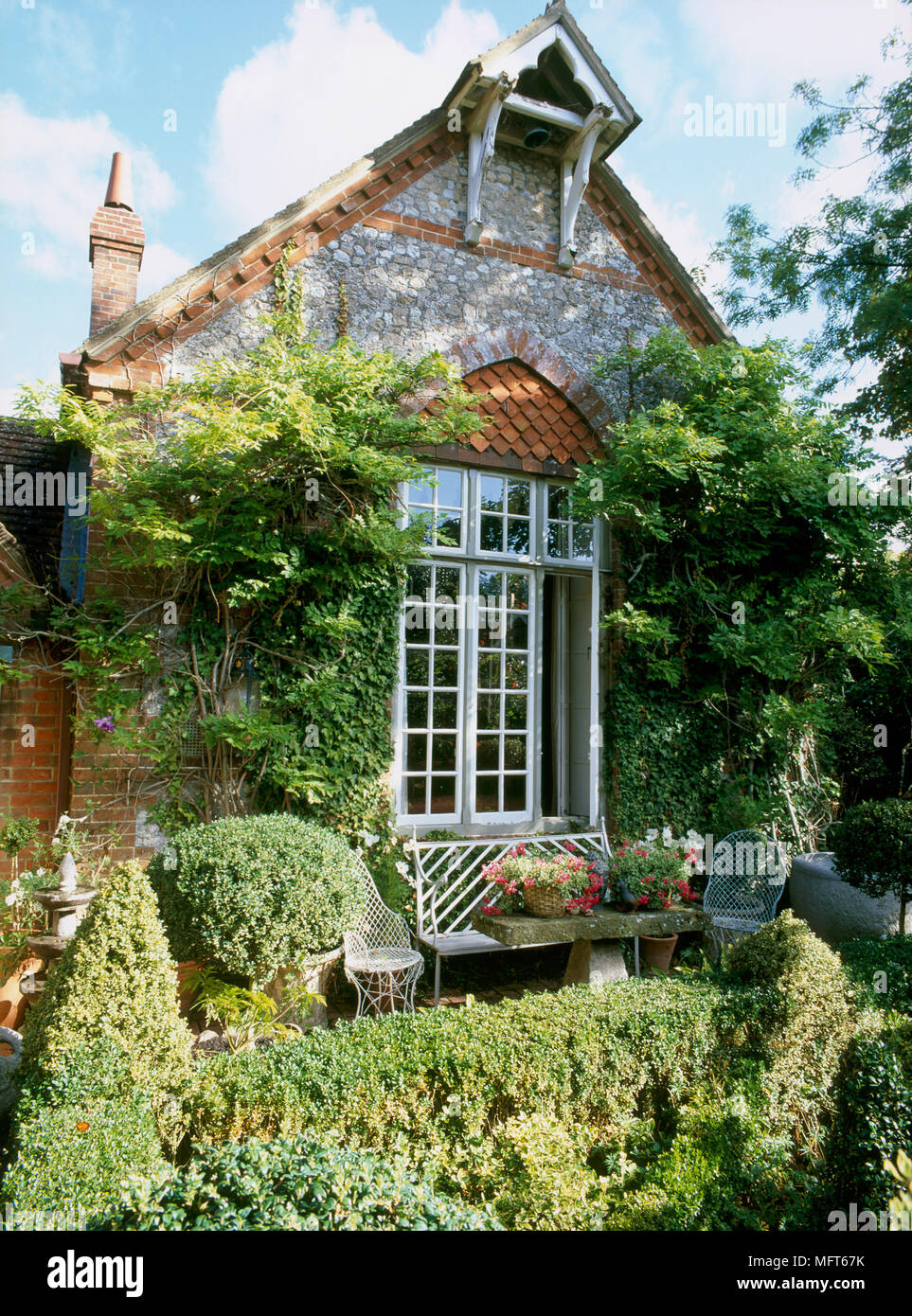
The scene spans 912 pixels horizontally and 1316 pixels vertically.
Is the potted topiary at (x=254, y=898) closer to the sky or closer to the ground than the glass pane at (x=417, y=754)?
closer to the ground

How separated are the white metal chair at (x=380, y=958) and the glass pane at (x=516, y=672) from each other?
2321mm

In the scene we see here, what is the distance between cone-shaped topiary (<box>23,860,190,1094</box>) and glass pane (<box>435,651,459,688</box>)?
12.5ft

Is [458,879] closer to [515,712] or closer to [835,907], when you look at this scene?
[515,712]

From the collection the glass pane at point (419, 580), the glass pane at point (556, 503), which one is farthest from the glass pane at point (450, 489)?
the glass pane at point (556, 503)

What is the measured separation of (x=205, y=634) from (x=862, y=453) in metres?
6.59

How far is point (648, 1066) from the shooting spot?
148 inches

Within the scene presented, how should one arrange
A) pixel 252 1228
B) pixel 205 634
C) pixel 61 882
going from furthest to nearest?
pixel 205 634 → pixel 61 882 → pixel 252 1228

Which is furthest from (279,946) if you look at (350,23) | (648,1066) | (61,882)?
(350,23)

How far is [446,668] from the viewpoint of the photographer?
6.92 m

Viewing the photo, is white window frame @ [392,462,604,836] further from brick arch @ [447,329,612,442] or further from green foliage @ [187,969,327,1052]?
green foliage @ [187,969,327,1052]

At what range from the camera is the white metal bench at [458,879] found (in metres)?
5.66

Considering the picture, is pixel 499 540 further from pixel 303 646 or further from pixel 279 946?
pixel 279 946

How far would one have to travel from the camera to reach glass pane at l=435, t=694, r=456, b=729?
6844mm

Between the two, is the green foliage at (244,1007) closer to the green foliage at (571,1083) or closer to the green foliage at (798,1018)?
the green foliage at (571,1083)
